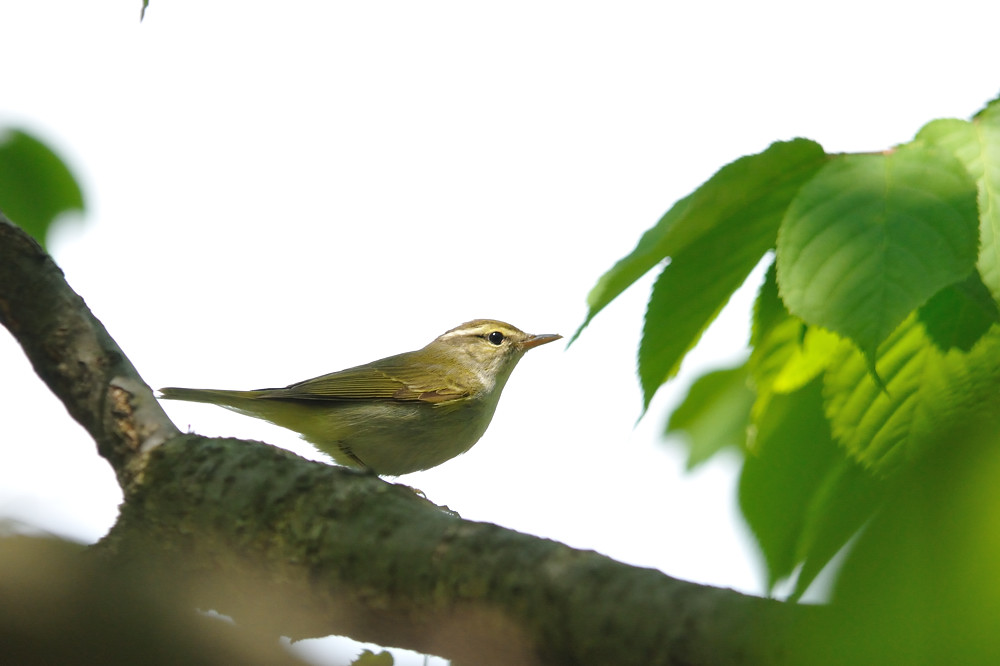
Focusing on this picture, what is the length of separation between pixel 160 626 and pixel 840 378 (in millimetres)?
1970

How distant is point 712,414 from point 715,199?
125 cm

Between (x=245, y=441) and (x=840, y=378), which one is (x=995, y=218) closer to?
(x=840, y=378)

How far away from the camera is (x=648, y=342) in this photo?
2.20 meters

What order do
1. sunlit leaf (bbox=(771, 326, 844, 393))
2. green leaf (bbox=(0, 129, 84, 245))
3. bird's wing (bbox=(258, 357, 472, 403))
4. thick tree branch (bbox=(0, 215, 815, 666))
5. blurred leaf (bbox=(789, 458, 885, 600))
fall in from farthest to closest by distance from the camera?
bird's wing (bbox=(258, 357, 472, 403))
green leaf (bbox=(0, 129, 84, 245))
sunlit leaf (bbox=(771, 326, 844, 393))
blurred leaf (bbox=(789, 458, 885, 600))
thick tree branch (bbox=(0, 215, 815, 666))

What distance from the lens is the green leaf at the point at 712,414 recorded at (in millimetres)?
3117

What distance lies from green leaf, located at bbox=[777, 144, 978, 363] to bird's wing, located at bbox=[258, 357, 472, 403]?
4.51 metres

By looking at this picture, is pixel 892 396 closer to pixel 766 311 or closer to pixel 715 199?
pixel 766 311

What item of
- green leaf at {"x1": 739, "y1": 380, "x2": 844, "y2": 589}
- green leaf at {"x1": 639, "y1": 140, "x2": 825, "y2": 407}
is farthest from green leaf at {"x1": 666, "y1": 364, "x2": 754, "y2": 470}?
green leaf at {"x1": 639, "y1": 140, "x2": 825, "y2": 407}

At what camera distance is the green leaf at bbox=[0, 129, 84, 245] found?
3.50m

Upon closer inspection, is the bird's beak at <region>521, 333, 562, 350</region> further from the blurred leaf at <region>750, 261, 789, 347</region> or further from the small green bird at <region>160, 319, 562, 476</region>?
the blurred leaf at <region>750, 261, 789, 347</region>

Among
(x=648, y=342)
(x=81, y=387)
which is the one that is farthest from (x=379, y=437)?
(x=648, y=342)

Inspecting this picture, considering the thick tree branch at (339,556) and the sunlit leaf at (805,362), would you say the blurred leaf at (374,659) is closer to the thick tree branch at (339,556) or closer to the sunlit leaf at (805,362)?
the thick tree branch at (339,556)

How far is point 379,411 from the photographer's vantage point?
611 centimetres

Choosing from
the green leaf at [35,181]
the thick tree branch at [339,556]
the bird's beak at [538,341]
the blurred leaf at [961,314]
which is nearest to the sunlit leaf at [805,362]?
the blurred leaf at [961,314]
